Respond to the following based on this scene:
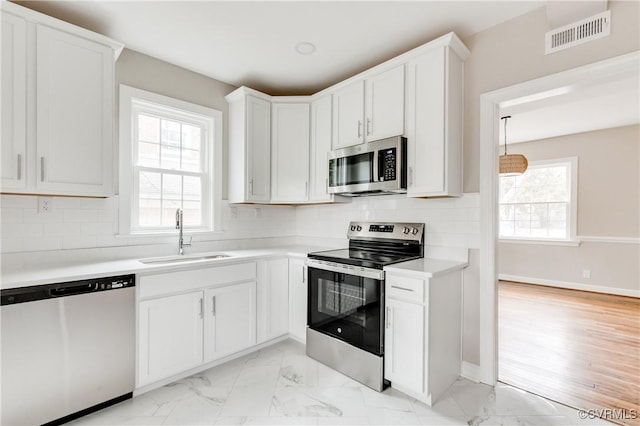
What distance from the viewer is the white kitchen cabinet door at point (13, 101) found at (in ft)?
6.11

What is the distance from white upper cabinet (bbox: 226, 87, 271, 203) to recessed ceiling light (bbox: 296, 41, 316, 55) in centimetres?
70

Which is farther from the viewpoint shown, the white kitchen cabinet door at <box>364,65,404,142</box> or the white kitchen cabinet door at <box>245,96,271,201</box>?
the white kitchen cabinet door at <box>245,96,271,201</box>

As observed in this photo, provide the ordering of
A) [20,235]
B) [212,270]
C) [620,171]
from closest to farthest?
[20,235]
[212,270]
[620,171]

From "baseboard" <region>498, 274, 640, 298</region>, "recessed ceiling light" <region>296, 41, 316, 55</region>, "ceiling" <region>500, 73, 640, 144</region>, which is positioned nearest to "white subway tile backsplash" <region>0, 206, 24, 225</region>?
"recessed ceiling light" <region>296, 41, 316, 55</region>

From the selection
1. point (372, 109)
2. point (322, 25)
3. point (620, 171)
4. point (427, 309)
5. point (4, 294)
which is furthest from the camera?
point (620, 171)

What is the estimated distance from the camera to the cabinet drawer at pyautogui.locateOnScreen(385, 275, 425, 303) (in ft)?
6.61

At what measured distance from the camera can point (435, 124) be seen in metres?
2.31

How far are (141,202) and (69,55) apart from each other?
1197 mm

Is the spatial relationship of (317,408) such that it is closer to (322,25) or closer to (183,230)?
(183,230)

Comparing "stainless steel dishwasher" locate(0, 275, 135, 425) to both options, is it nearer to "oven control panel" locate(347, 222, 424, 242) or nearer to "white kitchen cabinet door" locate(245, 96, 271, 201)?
"white kitchen cabinet door" locate(245, 96, 271, 201)

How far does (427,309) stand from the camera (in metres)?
1.98

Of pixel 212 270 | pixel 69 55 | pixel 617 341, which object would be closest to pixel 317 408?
pixel 212 270

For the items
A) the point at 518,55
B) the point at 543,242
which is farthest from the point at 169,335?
the point at 543,242

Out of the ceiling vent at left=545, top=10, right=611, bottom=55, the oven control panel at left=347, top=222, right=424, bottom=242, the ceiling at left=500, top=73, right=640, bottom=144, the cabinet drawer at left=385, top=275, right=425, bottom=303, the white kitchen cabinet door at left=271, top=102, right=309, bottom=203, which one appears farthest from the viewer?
the ceiling at left=500, top=73, right=640, bottom=144
